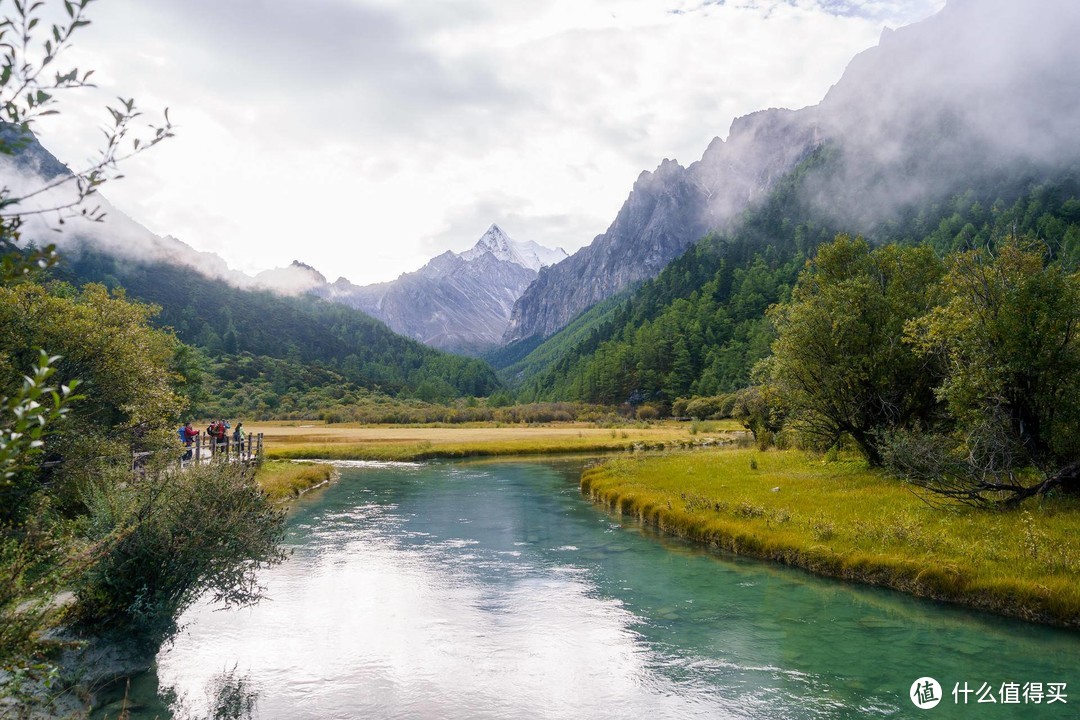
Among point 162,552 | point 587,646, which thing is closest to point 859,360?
point 587,646

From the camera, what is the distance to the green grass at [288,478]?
46.0 metres

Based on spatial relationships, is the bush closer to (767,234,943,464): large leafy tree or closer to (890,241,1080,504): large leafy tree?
(890,241,1080,504): large leafy tree

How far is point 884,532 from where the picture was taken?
25.1 m

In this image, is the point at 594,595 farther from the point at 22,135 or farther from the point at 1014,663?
the point at 22,135

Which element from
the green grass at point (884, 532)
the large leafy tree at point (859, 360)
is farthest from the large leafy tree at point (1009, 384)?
the large leafy tree at point (859, 360)

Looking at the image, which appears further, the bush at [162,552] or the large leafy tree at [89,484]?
the bush at [162,552]

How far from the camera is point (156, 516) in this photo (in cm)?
1594

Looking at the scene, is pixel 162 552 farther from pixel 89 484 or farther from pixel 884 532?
pixel 884 532

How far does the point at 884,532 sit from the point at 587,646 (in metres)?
14.0

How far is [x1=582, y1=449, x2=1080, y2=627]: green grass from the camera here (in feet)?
64.7

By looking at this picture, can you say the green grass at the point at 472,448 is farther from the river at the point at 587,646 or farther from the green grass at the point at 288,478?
the river at the point at 587,646

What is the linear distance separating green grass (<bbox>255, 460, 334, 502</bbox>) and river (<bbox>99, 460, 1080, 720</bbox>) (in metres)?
17.9

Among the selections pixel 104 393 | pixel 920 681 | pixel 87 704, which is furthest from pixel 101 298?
pixel 920 681

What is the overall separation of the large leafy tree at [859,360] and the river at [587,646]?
16727mm
